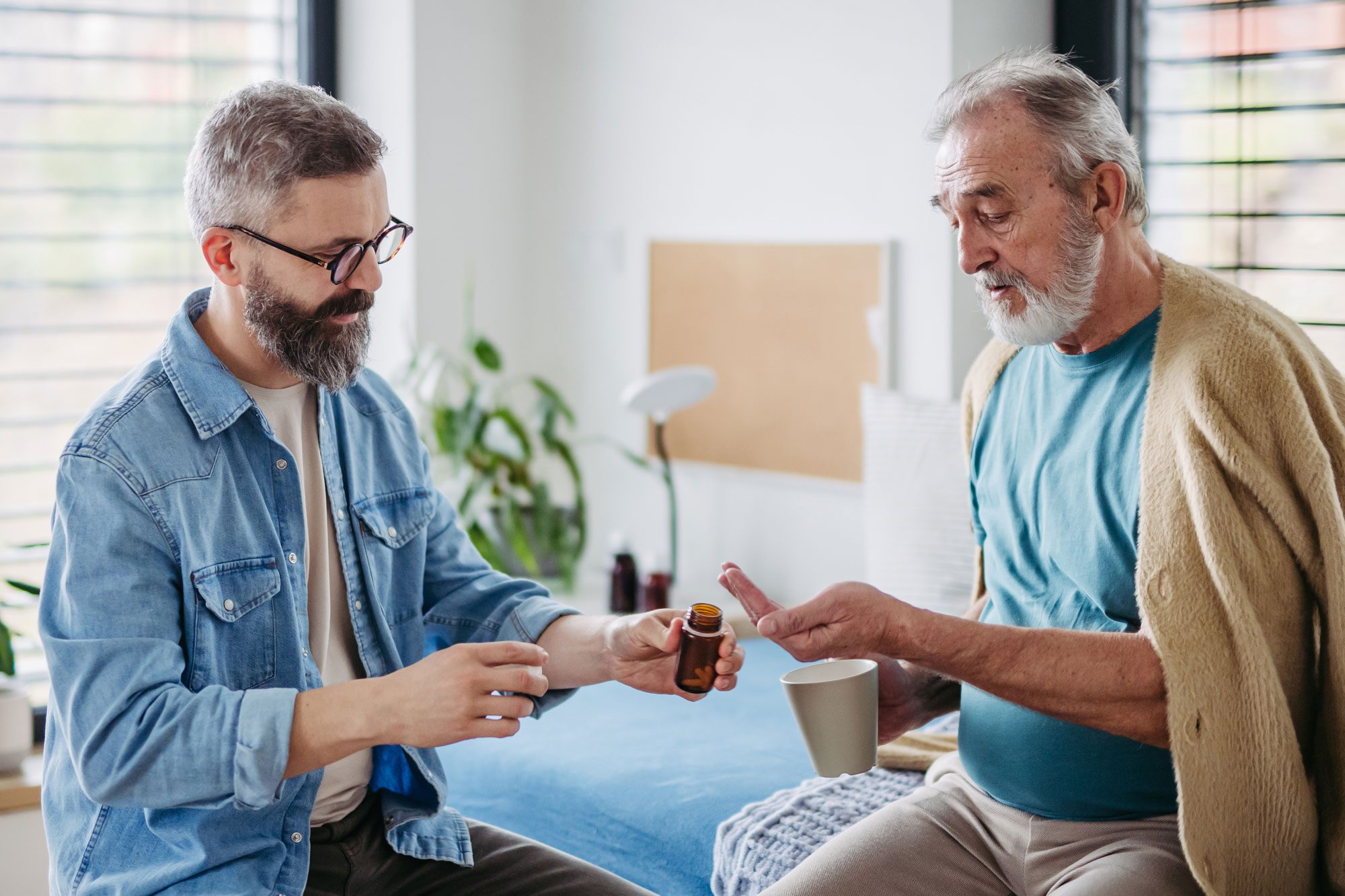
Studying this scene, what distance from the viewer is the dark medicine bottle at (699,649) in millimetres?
1479

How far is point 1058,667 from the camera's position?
4.85ft

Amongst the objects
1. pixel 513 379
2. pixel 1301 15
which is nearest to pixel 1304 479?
pixel 1301 15

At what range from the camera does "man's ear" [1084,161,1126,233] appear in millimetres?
1631

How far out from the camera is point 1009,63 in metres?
1.67

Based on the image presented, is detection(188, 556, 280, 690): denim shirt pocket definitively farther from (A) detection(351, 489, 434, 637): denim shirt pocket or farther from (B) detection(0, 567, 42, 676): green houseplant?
(B) detection(0, 567, 42, 676): green houseplant

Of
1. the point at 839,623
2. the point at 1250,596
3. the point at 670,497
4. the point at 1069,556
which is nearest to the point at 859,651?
the point at 839,623

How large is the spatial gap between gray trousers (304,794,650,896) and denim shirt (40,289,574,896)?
1.0 inches

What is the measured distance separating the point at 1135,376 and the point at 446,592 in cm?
93

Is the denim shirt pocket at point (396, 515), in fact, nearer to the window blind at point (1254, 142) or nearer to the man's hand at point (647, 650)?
the man's hand at point (647, 650)

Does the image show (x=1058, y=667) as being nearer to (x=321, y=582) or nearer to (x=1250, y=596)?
(x=1250, y=596)

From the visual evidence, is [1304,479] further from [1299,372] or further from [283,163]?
[283,163]

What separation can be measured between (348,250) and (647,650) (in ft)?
1.95

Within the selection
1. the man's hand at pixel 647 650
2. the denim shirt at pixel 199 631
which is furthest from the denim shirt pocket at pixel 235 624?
the man's hand at pixel 647 650

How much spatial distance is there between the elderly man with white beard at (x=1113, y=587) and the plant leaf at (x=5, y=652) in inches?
63.1
